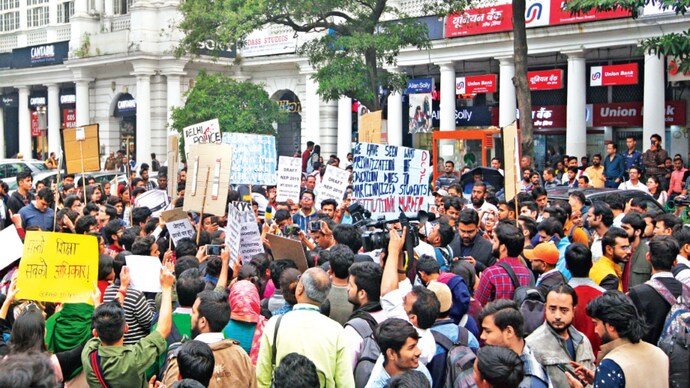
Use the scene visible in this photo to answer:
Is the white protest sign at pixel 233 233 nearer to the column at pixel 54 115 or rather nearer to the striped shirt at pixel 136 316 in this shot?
the striped shirt at pixel 136 316

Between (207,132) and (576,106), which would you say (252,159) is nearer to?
(207,132)

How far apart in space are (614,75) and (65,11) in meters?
25.9

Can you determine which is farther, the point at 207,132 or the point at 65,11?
the point at 65,11

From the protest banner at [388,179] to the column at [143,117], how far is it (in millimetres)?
26623

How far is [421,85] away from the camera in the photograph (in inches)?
1168

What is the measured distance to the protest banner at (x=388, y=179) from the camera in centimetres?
935

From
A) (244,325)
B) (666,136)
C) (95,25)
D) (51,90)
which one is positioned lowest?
(244,325)

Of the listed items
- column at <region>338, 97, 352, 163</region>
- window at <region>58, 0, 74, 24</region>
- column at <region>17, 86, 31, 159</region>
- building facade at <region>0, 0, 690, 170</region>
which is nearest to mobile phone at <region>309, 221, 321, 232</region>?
building facade at <region>0, 0, 690, 170</region>

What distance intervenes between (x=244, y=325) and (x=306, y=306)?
2.77 ft

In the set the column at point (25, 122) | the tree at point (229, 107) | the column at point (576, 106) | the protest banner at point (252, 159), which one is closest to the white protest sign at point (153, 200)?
the protest banner at point (252, 159)

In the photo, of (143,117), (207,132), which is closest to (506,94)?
(207,132)

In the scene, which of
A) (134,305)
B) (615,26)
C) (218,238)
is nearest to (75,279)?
(134,305)

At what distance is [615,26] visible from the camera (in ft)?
77.7

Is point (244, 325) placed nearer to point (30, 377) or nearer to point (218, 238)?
point (30, 377)
